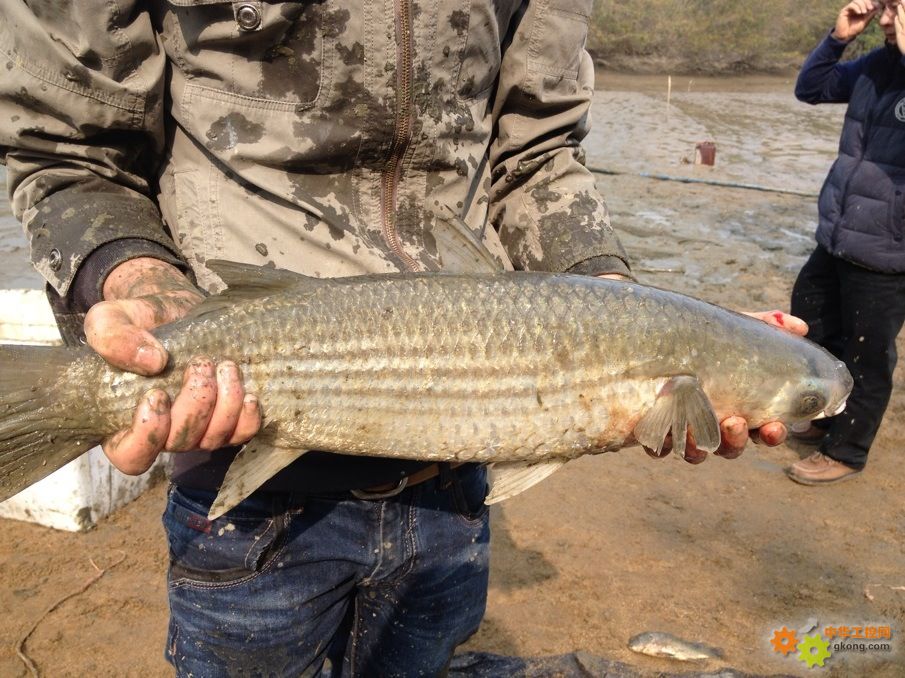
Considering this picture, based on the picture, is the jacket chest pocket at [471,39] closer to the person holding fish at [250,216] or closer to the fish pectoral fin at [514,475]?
the person holding fish at [250,216]

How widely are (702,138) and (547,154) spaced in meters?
17.6

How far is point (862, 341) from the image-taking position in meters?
5.61

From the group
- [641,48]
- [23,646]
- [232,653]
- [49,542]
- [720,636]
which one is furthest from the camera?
[641,48]

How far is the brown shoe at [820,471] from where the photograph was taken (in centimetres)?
571

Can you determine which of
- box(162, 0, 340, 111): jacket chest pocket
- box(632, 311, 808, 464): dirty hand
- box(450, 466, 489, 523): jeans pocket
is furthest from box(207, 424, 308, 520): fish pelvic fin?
box(632, 311, 808, 464): dirty hand

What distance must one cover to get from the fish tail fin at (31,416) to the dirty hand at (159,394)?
0.39ft

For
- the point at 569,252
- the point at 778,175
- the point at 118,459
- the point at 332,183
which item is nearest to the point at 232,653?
the point at 118,459

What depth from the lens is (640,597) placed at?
14.6ft

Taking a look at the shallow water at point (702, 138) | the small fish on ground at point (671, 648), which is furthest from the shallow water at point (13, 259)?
the small fish on ground at point (671, 648)

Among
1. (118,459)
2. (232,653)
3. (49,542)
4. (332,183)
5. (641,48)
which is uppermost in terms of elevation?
(332,183)

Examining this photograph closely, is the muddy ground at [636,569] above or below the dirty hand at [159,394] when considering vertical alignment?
below

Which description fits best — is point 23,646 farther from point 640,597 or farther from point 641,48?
point 641,48

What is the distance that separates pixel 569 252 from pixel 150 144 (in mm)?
1345

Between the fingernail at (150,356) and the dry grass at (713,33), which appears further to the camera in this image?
the dry grass at (713,33)
